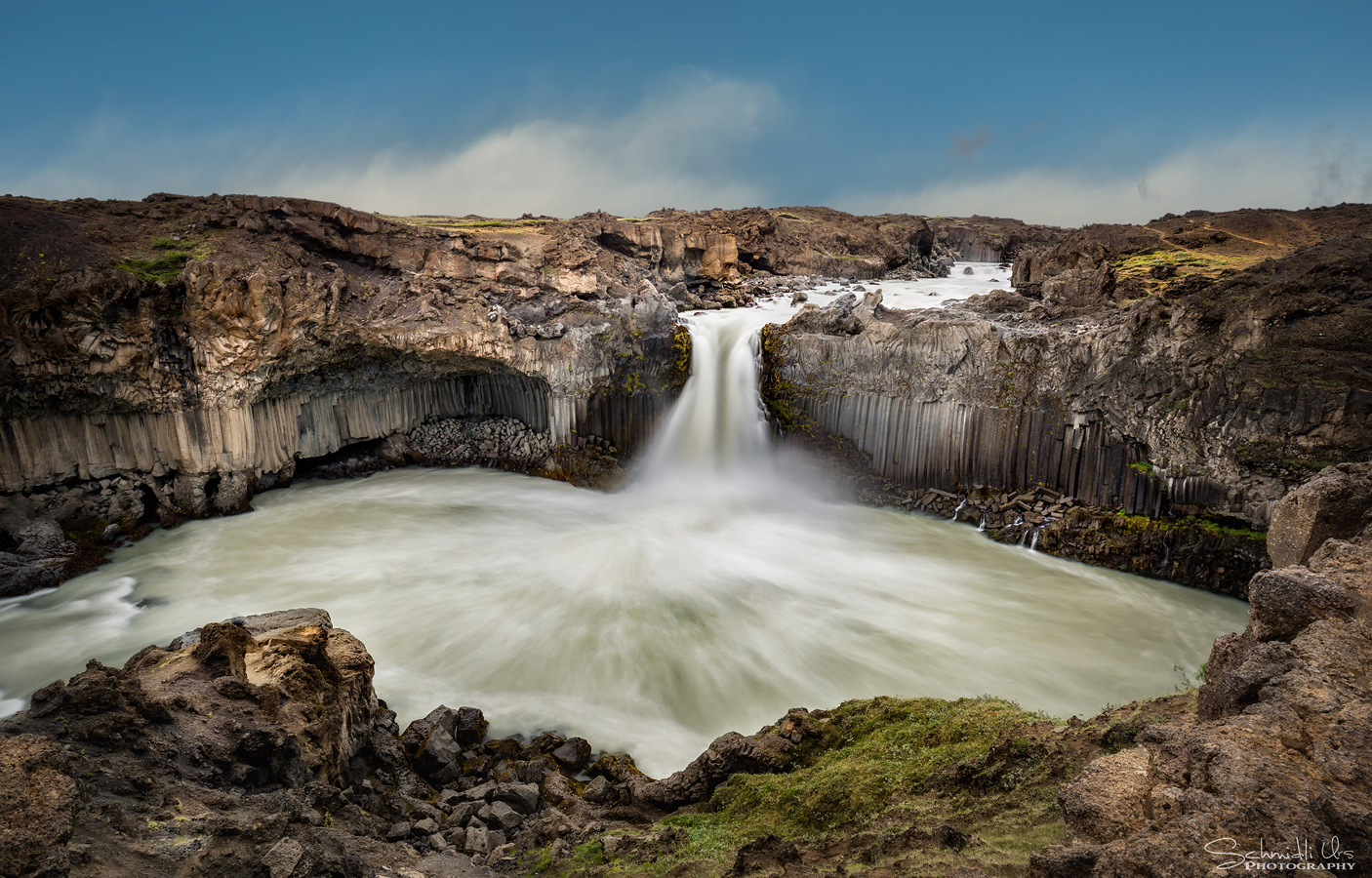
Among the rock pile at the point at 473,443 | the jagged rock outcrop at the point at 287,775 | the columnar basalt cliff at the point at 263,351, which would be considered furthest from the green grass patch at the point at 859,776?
the rock pile at the point at 473,443

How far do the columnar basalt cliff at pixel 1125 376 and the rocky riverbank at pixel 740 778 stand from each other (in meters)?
4.49

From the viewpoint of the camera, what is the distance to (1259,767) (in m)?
2.97

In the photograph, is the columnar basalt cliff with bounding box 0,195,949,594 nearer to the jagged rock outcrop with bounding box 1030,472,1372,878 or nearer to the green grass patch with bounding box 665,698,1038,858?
the green grass patch with bounding box 665,698,1038,858

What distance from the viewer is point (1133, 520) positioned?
12664 millimetres

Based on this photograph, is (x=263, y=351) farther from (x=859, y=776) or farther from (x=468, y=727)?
(x=859, y=776)

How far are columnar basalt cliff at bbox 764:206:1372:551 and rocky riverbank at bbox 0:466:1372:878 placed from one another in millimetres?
4492

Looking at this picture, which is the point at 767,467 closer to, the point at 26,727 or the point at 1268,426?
the point at 1268,426

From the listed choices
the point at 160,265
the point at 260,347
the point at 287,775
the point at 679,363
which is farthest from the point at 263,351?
the point at 287,775

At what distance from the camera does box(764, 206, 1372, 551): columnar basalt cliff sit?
1081 cm

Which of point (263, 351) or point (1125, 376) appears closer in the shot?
point (1125, 376)

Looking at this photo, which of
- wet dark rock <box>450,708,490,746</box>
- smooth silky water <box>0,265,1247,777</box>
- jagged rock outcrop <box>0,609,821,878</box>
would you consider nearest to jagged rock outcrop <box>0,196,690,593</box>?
smooth silky water <box>0,265,1247,777</box>

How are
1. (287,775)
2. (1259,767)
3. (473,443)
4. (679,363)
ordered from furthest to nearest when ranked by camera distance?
(473,443) → (679,363) → (287,775) → (1259,767)

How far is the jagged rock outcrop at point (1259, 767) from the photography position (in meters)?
2.59

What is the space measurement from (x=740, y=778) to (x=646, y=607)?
5.53m
